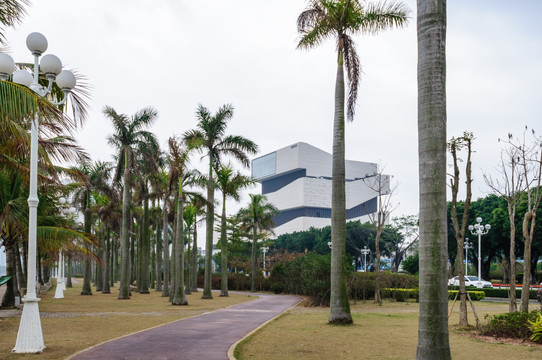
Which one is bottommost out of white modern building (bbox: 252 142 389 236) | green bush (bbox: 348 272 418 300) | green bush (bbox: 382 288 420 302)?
green bush (bbox: 382 288 420 302)

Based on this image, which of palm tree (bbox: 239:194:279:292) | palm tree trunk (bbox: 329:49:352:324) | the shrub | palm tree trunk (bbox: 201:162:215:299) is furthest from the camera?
palm tree (bbox: 239:194:279:292)

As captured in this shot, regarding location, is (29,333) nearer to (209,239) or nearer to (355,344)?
(355,344)

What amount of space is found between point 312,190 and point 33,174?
13127 cm

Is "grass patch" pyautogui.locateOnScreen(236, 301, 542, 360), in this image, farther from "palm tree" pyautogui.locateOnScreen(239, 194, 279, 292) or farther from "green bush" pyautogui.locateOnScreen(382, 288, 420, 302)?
"palm tree" pyautogui.locateOnScreen(239, 194, 279, 292)

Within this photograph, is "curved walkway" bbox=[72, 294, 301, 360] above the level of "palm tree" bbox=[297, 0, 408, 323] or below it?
below

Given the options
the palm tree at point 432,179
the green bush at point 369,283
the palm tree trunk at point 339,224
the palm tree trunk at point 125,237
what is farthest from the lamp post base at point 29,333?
the palm tree trunk at point 125,237

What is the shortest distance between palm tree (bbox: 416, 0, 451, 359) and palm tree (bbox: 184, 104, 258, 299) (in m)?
26.8

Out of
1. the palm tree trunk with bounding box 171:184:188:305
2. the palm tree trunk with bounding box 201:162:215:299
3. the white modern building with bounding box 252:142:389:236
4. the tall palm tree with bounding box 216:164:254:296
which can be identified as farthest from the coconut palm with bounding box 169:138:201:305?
the white modern building with bounding box 252:142:389:236

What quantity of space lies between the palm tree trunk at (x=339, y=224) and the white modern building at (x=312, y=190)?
396 ft

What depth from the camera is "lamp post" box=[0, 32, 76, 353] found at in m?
10.4

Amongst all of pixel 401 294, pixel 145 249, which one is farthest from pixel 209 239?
pixel 401 294

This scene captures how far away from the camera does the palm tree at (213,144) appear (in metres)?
34.4

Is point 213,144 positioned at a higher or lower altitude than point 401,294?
higher

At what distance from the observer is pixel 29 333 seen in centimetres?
1049
